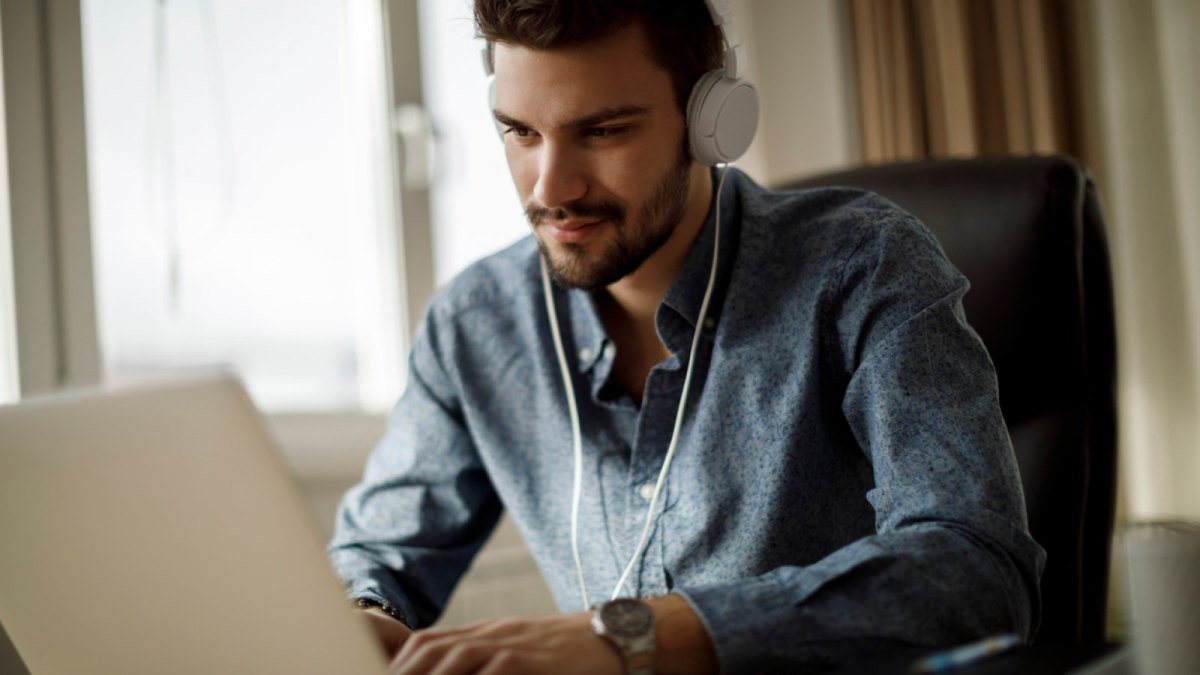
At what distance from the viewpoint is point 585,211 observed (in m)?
1.15

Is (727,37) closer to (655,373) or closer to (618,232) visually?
(618,232)

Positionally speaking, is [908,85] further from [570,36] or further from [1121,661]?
[1121,661]

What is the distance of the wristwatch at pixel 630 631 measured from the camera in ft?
2.21

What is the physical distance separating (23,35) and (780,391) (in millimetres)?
1298

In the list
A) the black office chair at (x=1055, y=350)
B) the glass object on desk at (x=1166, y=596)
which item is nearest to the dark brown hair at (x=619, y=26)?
the black office chair at (x=1055, y=350)

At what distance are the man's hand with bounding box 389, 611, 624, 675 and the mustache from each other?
542 mm

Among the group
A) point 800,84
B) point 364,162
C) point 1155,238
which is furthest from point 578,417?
point 1155,238

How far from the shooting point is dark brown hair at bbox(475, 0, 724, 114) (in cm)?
109

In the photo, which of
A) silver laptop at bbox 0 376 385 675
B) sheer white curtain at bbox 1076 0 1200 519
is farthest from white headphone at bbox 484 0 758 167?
sheer white curtain at bbox 1076 0 1200 519

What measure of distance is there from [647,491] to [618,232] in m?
0.27

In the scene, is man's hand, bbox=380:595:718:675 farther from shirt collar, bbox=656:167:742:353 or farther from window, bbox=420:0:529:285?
window, bbox=420:0:529:285

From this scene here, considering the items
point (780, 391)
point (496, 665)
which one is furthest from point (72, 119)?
point (496, 665)

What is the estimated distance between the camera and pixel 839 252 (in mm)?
1066

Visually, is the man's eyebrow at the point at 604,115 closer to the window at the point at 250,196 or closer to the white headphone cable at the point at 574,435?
the white headphone cable at the point at 574,435
